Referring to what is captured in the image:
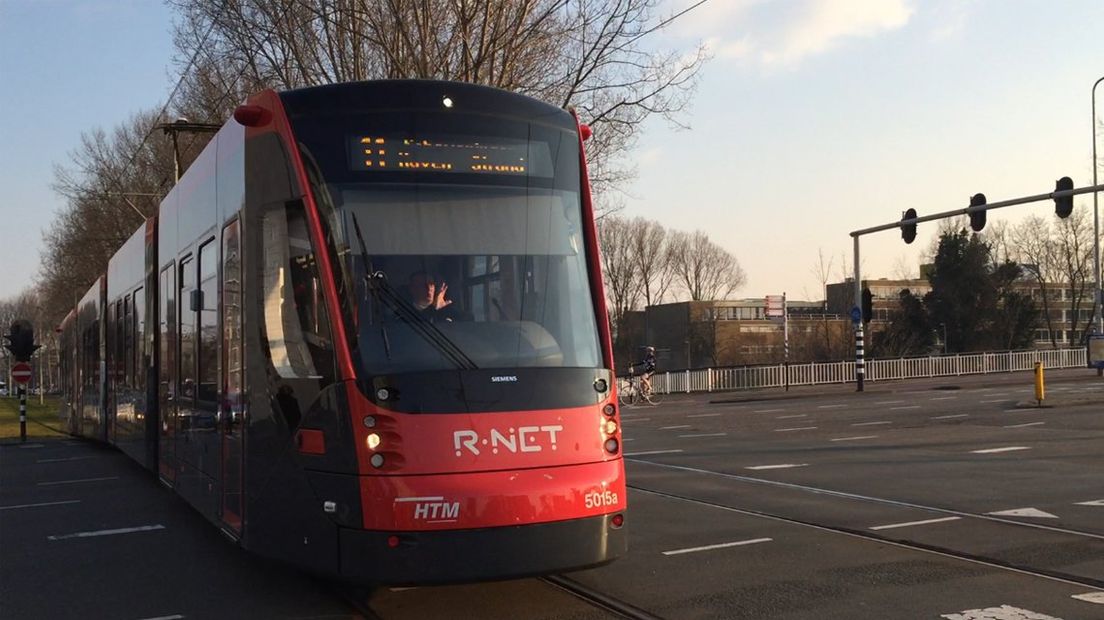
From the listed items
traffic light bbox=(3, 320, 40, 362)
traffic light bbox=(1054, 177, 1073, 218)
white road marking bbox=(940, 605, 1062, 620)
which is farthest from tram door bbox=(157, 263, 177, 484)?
traffic light bbox=(1054, 177, 1073, 218)

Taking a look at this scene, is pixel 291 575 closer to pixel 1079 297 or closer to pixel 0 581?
pixel 0 581

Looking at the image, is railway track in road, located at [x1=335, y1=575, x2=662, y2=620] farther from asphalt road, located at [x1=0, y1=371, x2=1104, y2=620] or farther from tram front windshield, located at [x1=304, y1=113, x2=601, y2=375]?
tram front windshield, located at [x1=304, y1=113, x2=601, y2=375]

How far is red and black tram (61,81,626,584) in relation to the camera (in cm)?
587

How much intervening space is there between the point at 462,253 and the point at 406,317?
0.57 metres

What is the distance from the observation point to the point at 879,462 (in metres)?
14.7

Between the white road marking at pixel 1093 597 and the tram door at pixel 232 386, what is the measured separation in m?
5.56

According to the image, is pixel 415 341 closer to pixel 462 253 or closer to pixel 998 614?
pixel 462 253

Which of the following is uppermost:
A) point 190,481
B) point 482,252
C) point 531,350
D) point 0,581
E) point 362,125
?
point 362,125

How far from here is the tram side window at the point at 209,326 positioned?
800 centimetres

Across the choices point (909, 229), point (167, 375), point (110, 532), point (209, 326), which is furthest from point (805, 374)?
point (209, 326)

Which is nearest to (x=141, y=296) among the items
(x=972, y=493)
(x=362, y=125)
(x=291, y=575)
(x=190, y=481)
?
(x=190, y=481)

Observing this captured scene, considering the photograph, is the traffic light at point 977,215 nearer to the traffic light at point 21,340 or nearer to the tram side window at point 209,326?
the tram side window at point 209,326

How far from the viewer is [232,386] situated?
7387mm

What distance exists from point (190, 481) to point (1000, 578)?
664cm
